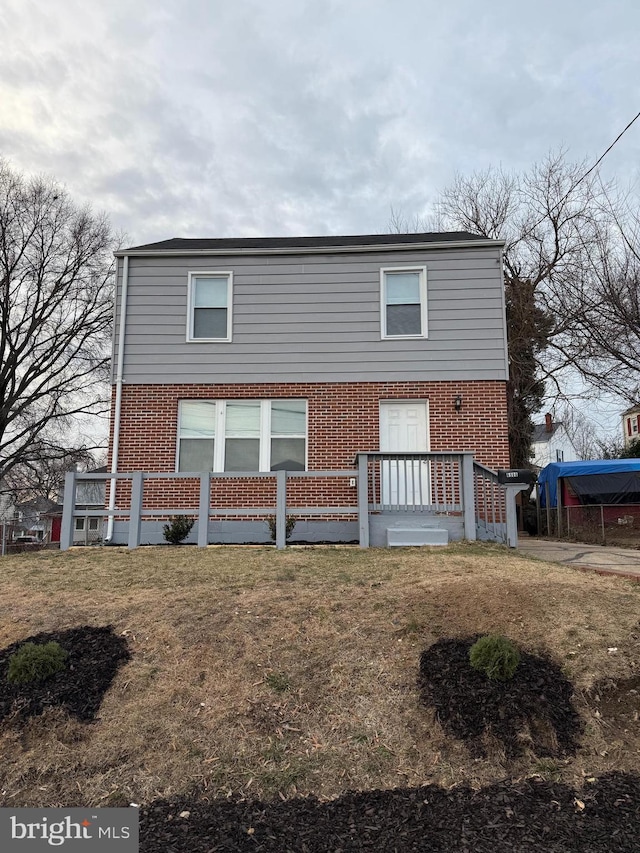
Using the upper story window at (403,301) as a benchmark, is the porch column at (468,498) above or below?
below

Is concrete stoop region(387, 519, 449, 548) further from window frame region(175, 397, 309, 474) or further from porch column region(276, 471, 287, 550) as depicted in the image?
window frame region(175, 397, 309, 474)

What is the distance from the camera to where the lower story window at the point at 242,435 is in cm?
1136

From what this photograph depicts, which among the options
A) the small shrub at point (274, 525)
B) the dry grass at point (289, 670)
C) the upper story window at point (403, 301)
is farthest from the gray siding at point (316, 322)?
the dry grass at point (289, 670)

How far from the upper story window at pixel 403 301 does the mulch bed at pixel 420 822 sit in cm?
900

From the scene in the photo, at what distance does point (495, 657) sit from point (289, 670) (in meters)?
1.47

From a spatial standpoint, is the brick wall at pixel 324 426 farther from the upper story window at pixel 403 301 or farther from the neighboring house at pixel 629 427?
the neighboring house at pixel 629 427

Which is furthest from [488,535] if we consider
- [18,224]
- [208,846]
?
[18,224]

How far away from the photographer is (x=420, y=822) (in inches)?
125

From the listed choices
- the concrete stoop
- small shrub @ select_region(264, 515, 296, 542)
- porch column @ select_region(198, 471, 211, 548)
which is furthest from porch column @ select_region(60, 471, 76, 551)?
the concrete stoop

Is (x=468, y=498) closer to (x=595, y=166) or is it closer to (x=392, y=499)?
(x=392, y=499)

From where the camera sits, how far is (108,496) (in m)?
11.2

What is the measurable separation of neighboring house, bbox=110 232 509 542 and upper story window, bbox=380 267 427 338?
3 centimetres

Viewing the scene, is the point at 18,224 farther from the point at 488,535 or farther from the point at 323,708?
the point at 323,708

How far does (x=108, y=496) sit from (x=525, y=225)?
1934cm
